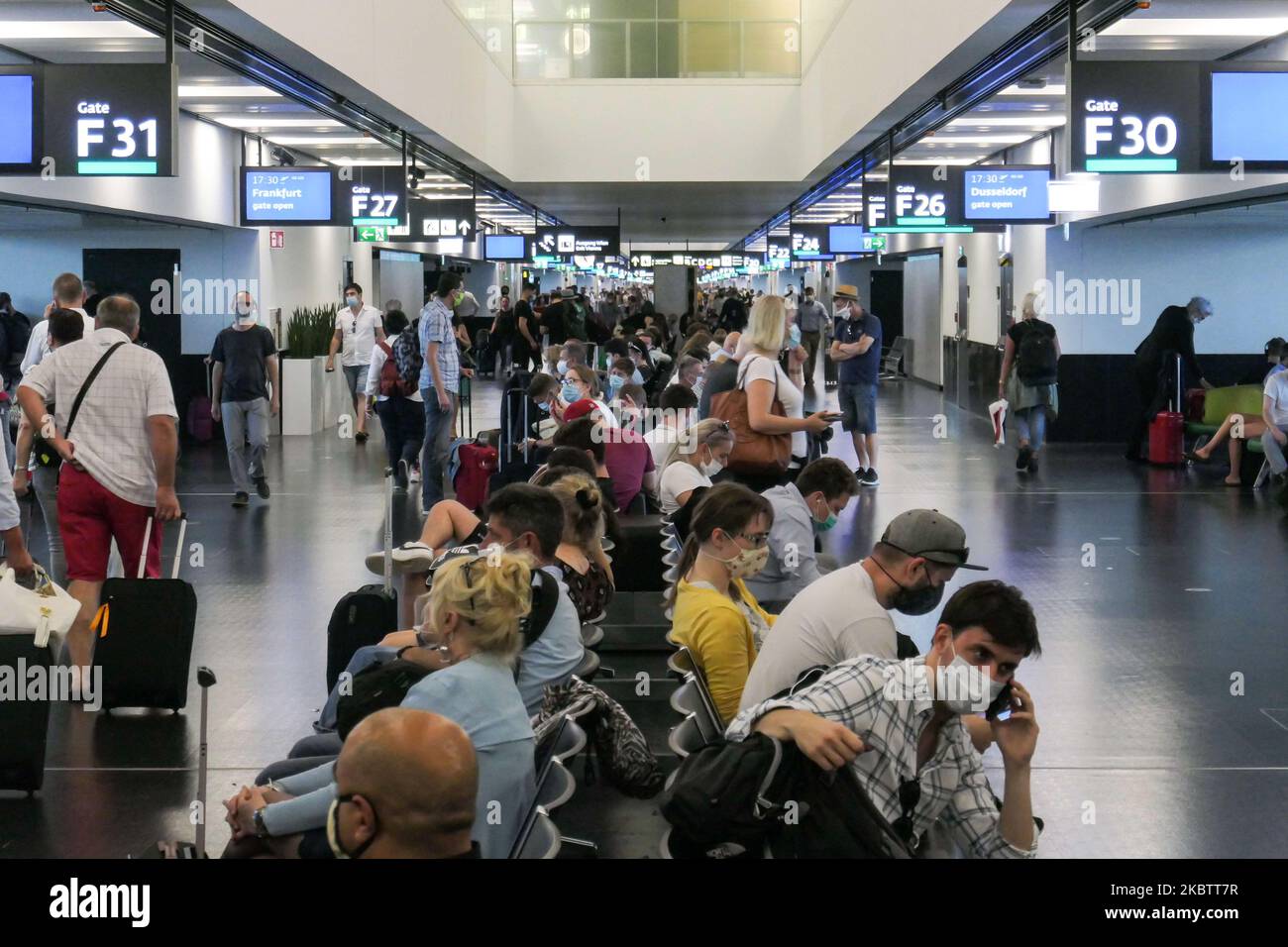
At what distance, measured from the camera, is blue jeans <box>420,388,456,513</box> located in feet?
42.2

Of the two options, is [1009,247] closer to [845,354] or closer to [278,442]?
[845,354]

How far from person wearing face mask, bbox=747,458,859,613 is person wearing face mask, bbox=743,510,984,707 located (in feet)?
8.55

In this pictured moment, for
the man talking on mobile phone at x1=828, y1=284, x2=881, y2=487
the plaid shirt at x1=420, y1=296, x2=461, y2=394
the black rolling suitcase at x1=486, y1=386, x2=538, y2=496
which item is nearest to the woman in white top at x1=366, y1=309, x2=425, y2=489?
the plaid shirt at x1=420, y1=296, x2=461, y2=394

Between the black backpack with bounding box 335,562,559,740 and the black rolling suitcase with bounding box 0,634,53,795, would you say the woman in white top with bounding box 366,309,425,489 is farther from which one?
the black backpack with bounding box 335,562,559,740

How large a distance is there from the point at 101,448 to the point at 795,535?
3.20 metres

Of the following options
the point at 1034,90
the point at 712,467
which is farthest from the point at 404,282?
the point at 712,467

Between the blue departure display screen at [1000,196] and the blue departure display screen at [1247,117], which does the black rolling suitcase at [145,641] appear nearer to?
the blue departure display screen at [1247,117]

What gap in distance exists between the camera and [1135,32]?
11.7 metres

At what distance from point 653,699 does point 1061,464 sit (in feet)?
38.3

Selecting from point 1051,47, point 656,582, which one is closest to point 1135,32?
point 1051,47

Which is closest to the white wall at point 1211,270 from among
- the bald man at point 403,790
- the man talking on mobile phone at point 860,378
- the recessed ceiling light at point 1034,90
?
the recessed ceiling light at point 1034,90

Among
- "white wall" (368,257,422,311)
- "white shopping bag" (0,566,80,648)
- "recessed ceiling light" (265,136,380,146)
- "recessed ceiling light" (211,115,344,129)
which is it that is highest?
"recessed ceiling light" (265,136,380,146)

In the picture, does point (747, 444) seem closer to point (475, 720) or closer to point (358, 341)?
point (475, 720)

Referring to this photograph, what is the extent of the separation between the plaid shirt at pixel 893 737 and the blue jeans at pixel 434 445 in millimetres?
9399
